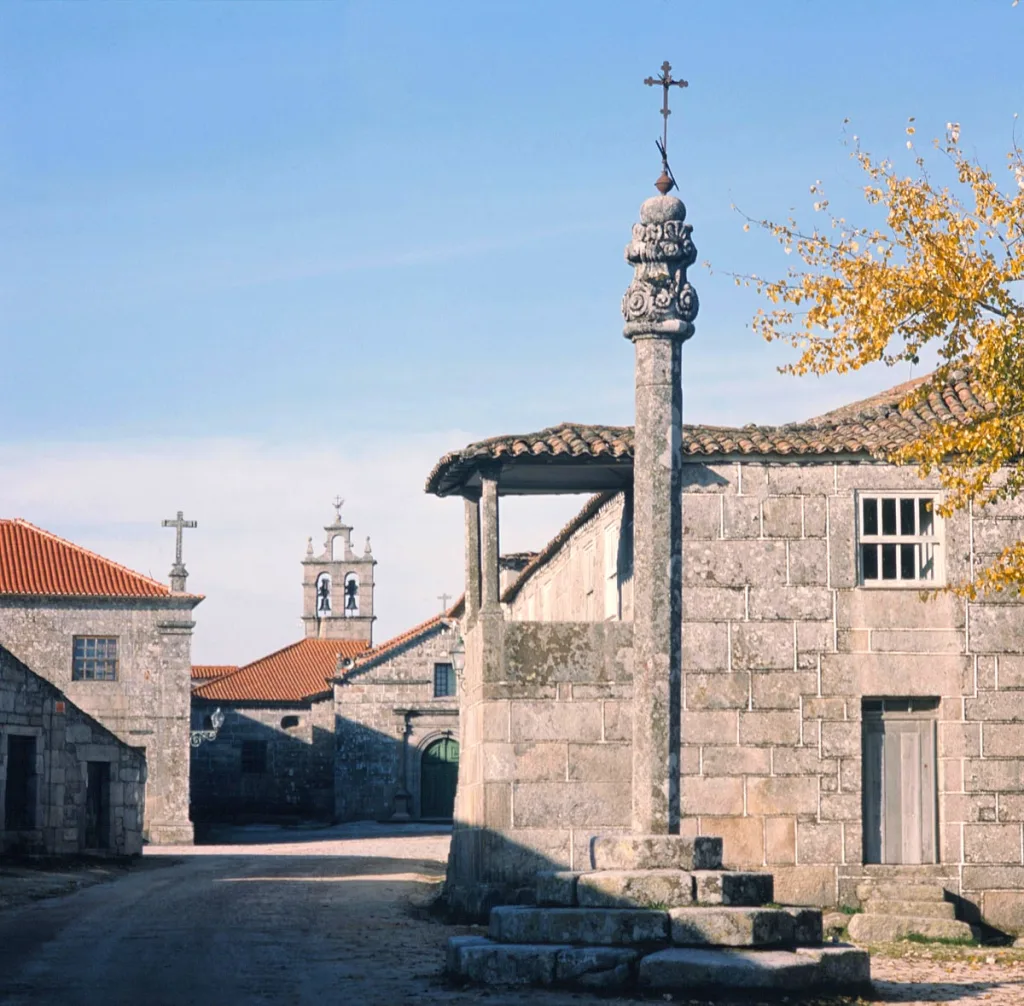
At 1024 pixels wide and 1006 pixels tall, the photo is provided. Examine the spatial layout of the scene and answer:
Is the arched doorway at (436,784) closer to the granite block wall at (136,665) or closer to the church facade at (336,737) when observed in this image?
the church facade at (336,737)

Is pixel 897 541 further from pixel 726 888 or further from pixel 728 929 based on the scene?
pixel 728 929

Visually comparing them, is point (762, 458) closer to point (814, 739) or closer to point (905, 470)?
point (905, 470)

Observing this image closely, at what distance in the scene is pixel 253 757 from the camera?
180 ft

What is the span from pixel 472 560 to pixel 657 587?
6560 mm

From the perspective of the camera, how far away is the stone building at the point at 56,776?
2928 centimetres

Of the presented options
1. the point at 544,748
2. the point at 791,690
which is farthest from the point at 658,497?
the point at 791,690


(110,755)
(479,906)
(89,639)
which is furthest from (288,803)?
(479,906)

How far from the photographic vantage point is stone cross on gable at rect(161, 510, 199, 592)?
137ft

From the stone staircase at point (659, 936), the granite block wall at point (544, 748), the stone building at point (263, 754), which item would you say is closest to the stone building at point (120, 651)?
the stone building at point (263, 754)

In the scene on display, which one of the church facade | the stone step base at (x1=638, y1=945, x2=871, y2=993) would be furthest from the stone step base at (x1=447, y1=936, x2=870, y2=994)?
the church facade

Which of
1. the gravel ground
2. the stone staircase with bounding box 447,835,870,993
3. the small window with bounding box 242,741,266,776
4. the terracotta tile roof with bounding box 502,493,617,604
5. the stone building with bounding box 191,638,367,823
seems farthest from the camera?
the small window with bounding box 242,741,266,776

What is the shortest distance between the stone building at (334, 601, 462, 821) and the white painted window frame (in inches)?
1363

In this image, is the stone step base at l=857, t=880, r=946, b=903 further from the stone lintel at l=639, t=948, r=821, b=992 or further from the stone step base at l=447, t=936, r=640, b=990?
the stone step base at l=447, t=936, r=640, b=990

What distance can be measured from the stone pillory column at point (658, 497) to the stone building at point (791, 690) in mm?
4689
